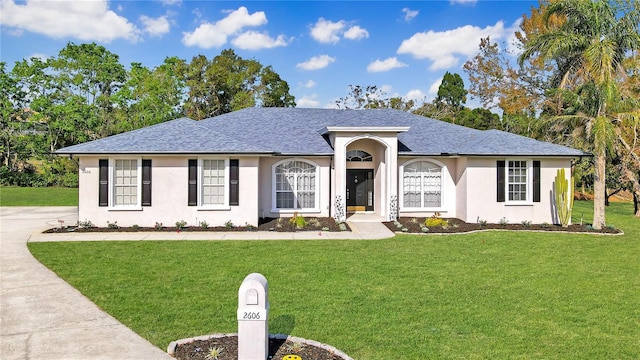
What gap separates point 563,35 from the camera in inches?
719

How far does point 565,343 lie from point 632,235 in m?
13.2

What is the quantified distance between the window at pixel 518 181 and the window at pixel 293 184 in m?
8.02

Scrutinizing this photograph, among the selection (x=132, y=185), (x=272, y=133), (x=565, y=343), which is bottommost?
(x=565, y=343)

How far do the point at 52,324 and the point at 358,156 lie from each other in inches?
601

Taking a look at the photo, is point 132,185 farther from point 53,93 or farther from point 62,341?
point 53,93

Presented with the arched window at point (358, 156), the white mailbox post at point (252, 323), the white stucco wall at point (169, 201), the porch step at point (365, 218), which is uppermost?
the arched window at point (358, 156)

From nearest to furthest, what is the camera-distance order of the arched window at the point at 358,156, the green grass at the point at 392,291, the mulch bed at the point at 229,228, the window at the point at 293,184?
the green grass at the point at 392,291, the mulch bed at the point at 229,228, the window at the point at 293,184, the arched window at the point at 358,156

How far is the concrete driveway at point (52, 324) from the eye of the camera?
18.8 feet

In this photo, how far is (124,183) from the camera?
54.3 feet

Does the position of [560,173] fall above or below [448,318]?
above

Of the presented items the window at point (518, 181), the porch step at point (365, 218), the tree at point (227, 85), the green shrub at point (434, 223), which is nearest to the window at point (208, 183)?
Result: the porch step at point (365, 218)

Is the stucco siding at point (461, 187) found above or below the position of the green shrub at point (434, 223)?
above

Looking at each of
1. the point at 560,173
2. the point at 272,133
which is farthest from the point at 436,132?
the point at 272,133

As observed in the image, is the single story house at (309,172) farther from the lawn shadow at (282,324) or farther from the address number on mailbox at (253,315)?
the address number on mailbox at (253,315)
